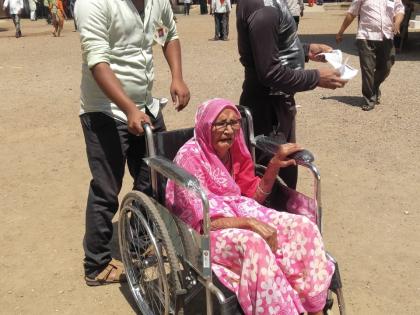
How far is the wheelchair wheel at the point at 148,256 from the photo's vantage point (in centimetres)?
233

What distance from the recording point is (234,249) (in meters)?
2.28

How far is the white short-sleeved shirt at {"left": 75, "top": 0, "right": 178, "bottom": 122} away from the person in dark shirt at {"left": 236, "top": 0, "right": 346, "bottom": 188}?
1.45 feet

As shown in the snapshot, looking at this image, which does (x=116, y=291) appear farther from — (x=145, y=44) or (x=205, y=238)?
(x=145, y=44)

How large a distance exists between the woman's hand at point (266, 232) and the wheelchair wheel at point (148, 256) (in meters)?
0.35

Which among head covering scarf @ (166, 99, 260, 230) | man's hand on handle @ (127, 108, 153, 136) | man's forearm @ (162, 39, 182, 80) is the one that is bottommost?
head covering scarf @ (166, 99, 260, 230)

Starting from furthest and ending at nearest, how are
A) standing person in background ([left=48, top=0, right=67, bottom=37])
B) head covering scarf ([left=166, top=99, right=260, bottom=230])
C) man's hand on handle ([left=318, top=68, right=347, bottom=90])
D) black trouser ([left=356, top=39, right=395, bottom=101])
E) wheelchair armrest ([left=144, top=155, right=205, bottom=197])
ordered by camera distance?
standing person in background ([left=48, top=0, right=67, bottom=37]), black trouser ([left=356, top=39, right=395, bottom=101]), man's hand on handle ([left=318, top=68, right=347, bottom=90]), head covering scarf ([left=166, top=99, right=260, bottom=230]), wheelchair armrest ([left=144, top=155, right=205, bottom=197])

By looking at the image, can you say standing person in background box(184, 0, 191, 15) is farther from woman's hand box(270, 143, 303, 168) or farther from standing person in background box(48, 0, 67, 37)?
woman's hand box(270, 143, 303, 168)

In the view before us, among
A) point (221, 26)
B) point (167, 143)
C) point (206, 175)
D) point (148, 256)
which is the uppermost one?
point (167, 143)

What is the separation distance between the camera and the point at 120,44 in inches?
104

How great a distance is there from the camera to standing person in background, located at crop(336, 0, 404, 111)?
6348 millimetres

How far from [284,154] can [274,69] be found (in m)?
0.40

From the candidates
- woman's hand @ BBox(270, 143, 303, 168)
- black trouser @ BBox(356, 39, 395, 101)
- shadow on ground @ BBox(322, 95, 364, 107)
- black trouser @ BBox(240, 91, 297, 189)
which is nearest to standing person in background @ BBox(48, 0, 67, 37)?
shadow on ground @ BBox(322, 95, 364, 107)

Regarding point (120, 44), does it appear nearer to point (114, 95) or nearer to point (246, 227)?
point (114, 95)

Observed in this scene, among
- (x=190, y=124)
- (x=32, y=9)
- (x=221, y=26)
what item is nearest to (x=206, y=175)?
(x=190, y=124)
